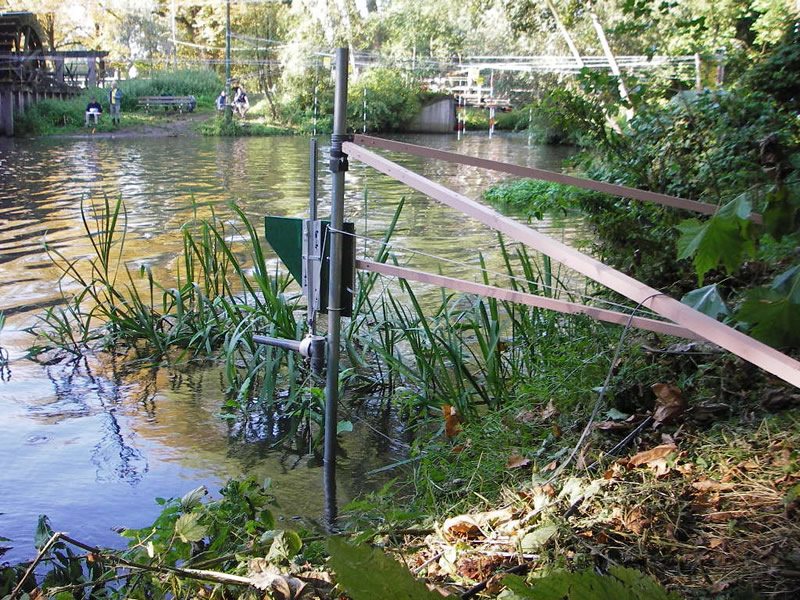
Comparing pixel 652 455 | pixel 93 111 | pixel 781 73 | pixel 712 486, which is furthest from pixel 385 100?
pixel 712 486

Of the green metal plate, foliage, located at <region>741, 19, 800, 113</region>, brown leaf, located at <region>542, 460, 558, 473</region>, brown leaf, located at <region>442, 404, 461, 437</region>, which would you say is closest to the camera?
brown leaf, located at <region>542, 460, 558, 473</region>

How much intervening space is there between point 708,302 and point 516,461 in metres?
1.17

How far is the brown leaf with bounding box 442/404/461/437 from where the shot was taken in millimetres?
3922

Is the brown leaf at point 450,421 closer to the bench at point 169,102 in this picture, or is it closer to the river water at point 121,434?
the river water at point 121,434

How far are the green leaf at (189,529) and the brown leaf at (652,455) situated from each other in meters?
1.42

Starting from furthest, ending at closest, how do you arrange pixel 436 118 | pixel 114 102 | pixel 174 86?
pixel 436 118, pixel 174 86, pixel 114 102

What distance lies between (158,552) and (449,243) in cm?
858

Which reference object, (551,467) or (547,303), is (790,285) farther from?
(551,467)

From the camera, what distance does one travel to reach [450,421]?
13.0 feet

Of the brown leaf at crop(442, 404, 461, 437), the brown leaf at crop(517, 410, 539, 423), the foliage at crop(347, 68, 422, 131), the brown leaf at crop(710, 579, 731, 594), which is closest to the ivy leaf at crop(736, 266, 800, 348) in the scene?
the brown leaf at crop(710, 579, 731, 594)

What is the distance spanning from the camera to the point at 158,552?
2.39m

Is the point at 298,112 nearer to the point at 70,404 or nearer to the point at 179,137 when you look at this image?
the point at 179,137

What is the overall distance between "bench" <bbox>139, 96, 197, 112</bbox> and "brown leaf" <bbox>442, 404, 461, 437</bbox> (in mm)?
40538

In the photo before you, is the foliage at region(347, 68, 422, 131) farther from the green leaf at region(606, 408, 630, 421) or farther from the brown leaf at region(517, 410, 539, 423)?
the green leaf at region(606, 408, 630, 421)
